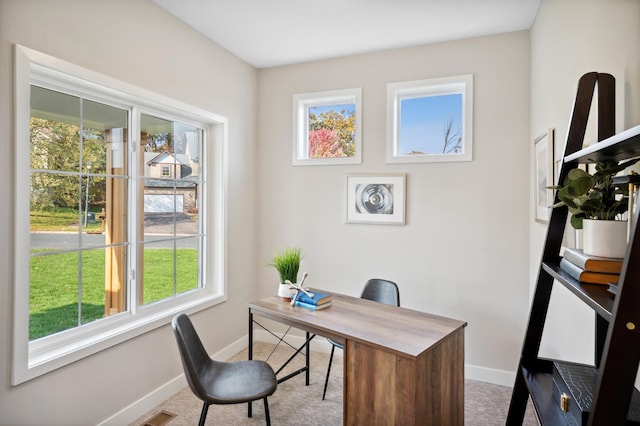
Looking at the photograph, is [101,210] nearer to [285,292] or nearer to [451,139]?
[285,292]

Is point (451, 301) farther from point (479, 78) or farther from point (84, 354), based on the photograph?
point (84, 354)

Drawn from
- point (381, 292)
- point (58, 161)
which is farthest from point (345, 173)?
point (58, 161)

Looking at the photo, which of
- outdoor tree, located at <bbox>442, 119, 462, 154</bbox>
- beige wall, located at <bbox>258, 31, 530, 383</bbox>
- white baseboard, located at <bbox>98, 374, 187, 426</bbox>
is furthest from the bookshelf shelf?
white baseboard, located at <bbox>98, 374, 187, 426</bbox>

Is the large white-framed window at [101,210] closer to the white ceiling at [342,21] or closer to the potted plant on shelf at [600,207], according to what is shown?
the white ceiling at [342,21]

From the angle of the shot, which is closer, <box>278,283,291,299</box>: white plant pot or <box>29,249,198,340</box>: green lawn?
<box>29,249,198,340</box>: green lawn

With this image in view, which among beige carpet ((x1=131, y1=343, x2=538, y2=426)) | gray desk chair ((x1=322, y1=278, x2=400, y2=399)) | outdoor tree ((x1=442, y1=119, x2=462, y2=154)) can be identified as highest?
outdoor tree ((x1=442, y1=119, x2=462, y2=154))

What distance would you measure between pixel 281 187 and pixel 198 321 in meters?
1.45

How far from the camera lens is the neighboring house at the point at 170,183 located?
2.73 m

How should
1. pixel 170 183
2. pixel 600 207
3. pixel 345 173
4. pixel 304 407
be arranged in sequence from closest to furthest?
1. pixel 600 207
2. pixel 304 407
3. pixel 170 183
4. pixel 345 173

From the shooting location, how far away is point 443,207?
123 inches

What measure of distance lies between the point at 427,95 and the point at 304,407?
105 inches

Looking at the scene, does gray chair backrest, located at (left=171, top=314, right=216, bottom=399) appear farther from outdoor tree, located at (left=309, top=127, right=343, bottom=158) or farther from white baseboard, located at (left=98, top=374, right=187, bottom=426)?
outdoor tree, located at (left=309, top=127, right=343, bottom=158)

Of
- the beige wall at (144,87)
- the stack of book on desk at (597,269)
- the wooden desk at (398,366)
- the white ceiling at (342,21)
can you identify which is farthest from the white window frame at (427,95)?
the stack of book on desk at (597,269)

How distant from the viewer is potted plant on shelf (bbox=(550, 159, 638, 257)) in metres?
1.01
